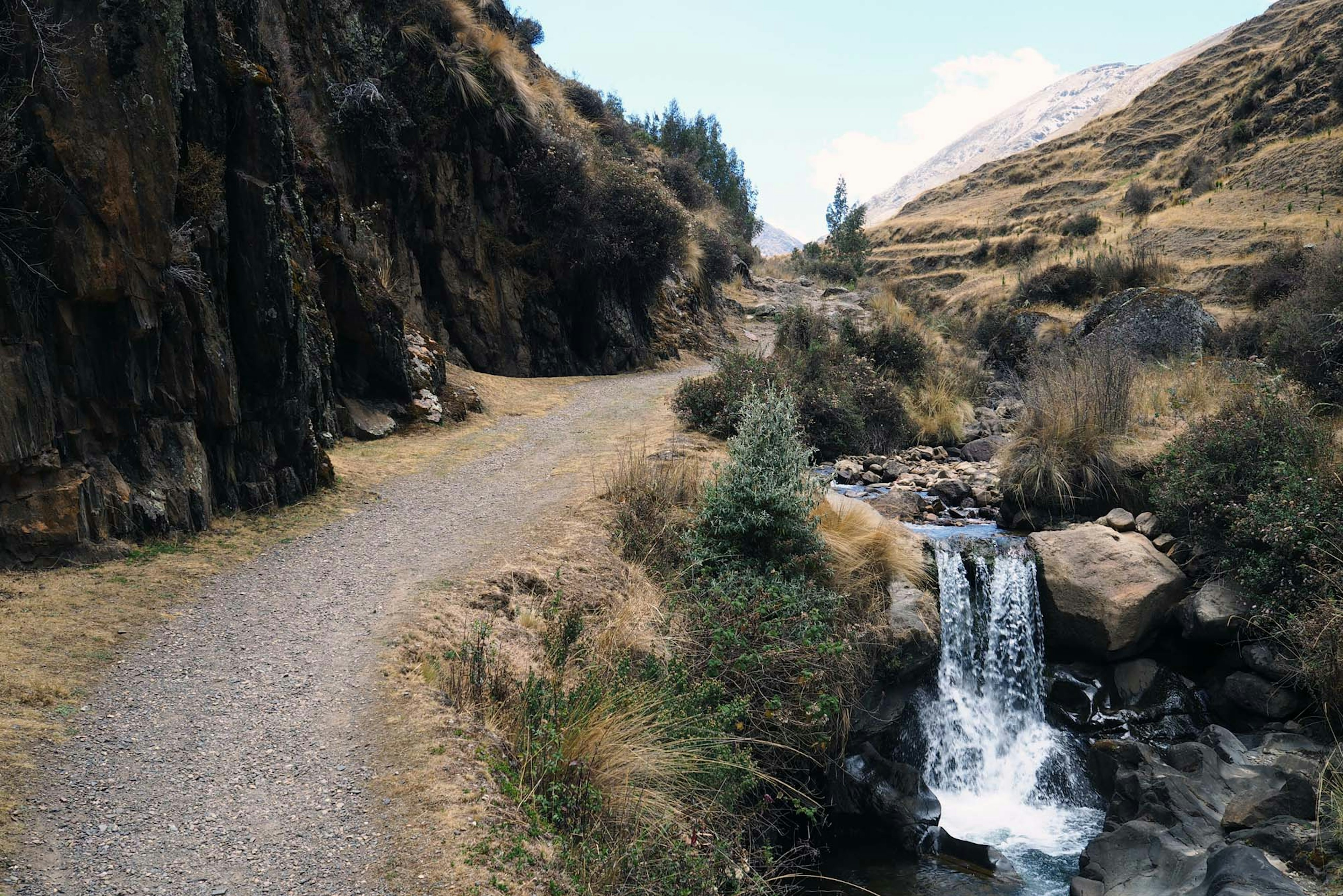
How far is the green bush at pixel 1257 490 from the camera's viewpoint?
7824 millimetres

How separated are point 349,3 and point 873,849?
15933 millimetres

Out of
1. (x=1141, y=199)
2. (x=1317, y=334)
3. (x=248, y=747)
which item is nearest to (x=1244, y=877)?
(x=248, y=747)

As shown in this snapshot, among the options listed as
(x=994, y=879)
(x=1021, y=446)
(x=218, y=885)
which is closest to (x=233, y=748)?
(x=218, y=885)

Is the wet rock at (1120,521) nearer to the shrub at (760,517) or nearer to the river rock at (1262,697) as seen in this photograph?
the river rock at (1262,697)

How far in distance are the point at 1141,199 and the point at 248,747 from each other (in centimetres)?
4364

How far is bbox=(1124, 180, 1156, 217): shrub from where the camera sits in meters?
37.2

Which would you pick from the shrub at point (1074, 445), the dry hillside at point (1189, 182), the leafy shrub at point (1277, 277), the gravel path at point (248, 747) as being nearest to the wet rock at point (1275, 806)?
the shrub at point (1074, 445)

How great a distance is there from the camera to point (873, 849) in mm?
6941

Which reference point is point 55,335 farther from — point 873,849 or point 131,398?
point 873,849

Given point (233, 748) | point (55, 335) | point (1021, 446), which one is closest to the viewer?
point (233, 748)

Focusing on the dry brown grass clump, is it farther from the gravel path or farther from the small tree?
the small tree

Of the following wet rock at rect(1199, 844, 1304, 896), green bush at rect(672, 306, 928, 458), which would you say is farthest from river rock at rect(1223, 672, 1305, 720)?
green bush at rect(672, 306, 928, 458)

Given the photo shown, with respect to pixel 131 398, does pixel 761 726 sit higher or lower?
lower

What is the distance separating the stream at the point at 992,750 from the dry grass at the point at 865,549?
0.57 m
